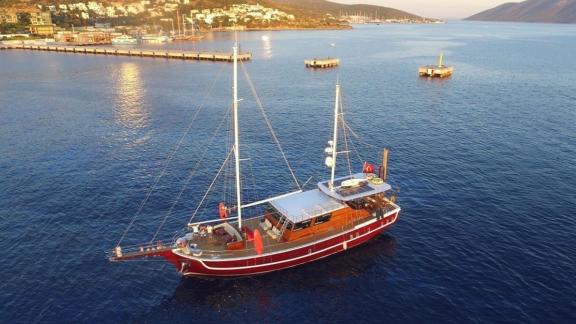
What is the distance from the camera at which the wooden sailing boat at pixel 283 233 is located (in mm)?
35312

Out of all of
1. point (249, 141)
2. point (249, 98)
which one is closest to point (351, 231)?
point (249, 141)

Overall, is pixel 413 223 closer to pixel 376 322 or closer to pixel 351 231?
pixel 351 231

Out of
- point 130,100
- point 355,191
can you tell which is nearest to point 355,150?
point 355,191

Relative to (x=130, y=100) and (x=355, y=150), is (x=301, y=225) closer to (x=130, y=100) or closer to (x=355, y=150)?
(x=355, y=150)

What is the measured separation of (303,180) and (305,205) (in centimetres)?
1820

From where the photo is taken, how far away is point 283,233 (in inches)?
1490

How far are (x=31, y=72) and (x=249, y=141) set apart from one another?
112 metres

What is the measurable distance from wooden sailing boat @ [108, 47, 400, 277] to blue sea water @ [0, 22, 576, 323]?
1600 millimetres

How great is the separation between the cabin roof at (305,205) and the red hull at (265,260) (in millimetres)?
2588

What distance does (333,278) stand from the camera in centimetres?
3725

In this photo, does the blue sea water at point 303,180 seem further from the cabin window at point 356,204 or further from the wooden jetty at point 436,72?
the wooden jetty at point 436,72

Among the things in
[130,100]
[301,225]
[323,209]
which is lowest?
[301,225]

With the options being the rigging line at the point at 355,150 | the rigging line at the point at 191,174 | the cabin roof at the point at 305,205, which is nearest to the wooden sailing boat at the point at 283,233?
the cabin roof at the point at 305,205

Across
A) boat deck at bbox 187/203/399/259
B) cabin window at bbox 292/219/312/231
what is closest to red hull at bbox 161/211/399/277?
boat deck at bbox 187/203/399/259
